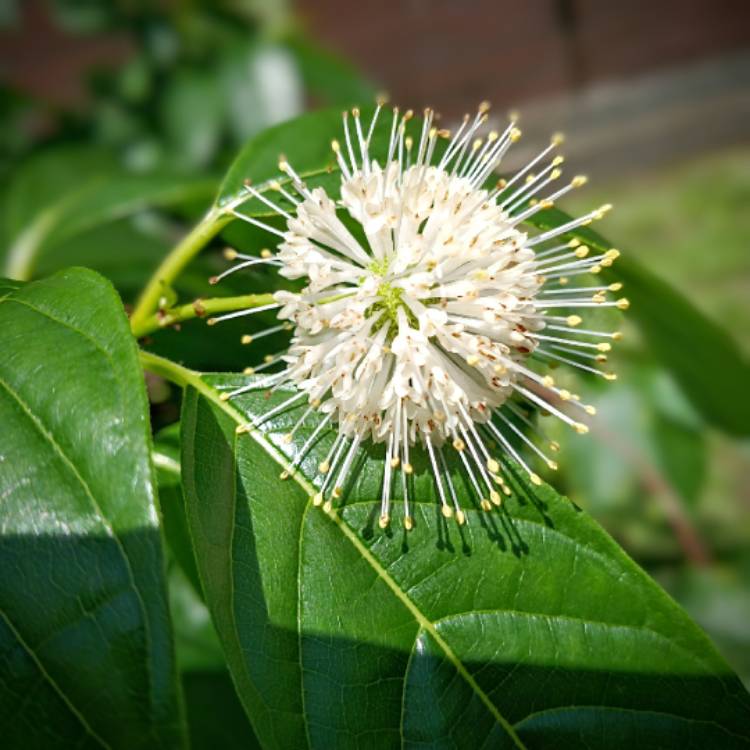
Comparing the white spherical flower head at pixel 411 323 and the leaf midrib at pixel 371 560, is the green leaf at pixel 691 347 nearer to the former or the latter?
the white spherical flower head at pixel 411 323

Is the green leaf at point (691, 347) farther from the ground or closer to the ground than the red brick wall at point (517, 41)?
closer to the ground

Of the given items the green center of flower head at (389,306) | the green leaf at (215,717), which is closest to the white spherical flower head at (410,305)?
the green center of flower head at (389,306)

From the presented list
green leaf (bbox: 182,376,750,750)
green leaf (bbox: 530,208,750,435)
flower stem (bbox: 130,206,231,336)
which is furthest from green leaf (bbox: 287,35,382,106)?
green leaf (bbox: 182,376,750,750)

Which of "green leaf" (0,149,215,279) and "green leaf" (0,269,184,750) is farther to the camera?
"green leaf" (0,149,215,279)

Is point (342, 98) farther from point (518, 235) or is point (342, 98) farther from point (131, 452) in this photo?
point (131, 452)

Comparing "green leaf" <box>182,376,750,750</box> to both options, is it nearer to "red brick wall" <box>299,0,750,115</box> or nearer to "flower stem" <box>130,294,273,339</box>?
"flower stem" <box>130,294,273,339</box>

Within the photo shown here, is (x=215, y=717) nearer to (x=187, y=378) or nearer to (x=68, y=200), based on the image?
(x=187, y=378)
